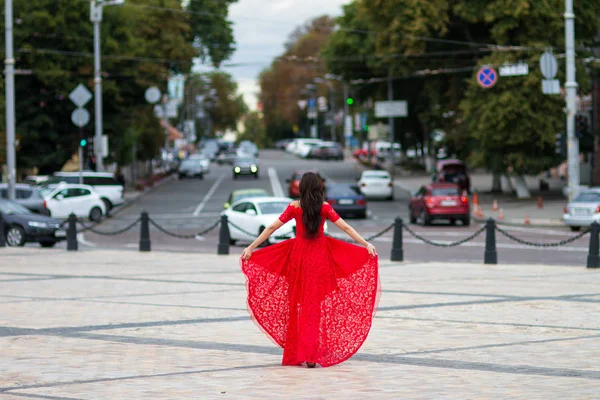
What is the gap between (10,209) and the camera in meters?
34.0

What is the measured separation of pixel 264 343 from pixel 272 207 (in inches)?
814

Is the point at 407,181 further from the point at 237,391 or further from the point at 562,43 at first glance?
the point at 237,391

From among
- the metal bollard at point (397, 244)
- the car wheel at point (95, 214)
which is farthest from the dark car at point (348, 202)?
the metal bollard at point (397, 244)

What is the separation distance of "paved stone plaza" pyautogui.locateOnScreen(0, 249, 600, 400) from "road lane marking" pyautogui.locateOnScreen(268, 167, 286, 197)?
43.9 metres

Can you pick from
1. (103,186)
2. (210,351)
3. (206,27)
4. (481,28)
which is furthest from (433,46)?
(210,351)

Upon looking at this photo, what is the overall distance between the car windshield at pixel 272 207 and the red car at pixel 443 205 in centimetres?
1062

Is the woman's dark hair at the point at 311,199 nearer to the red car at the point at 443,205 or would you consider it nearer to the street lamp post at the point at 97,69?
the red car at the point at 443,205

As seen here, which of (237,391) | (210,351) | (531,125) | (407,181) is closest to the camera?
(237,391)

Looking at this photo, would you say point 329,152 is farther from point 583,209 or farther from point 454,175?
point 583,209

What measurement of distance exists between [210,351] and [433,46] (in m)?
49.2

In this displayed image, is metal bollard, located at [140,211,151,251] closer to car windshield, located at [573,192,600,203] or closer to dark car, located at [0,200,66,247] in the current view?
dark car, located at [0,200,66,247]

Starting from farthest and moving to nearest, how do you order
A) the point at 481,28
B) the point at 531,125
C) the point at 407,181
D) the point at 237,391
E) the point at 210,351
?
the point at 407,181 < the point at 481,28 < the point at 531,125 < the point at 210,351 < the point at 237,391

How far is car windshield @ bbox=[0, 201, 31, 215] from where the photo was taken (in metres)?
33.7

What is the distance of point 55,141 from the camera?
62656 millimetres
